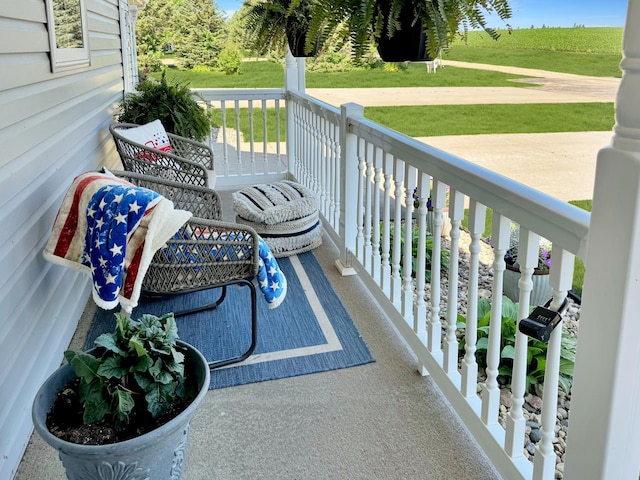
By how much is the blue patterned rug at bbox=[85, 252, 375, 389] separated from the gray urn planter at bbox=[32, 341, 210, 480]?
0.77 m

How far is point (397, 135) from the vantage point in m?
2.43

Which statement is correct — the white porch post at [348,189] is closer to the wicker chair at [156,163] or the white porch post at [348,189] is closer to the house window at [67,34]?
the wicker chair at [156,163]

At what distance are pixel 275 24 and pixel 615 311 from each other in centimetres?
294

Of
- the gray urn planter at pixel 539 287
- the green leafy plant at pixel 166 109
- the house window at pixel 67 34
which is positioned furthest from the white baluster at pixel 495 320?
the green leafy plant at pixel 166 109

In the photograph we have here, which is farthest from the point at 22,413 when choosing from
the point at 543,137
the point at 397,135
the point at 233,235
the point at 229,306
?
the point at 543,137

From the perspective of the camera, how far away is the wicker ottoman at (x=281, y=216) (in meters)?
3.62

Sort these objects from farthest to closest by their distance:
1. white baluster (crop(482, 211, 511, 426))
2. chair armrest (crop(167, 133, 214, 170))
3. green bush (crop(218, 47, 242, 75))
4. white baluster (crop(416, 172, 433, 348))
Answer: green bush (crop(218, 47, 242, 75)) → chair armrest (crop(167, 133, 214, 170)) → white baluster (crop(416, 172, 433, 348)) → white baluster (crop(482, 211, 511, 426))

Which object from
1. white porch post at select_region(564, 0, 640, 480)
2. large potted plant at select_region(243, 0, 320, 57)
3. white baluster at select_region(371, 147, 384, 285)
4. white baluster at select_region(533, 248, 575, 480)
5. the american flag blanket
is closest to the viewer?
white porch post at select_region(564, 0, 640, 480)

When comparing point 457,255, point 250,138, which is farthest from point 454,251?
point 250,138

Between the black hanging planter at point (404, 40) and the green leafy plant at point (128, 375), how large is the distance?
4.52 ft

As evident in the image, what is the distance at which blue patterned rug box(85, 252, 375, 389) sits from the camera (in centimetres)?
246

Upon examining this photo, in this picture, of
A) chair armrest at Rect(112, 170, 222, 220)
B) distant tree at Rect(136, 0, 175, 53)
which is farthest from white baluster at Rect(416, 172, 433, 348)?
distant tree at Rect(136, 0, 175, 53)

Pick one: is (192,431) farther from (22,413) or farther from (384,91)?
(384,91)

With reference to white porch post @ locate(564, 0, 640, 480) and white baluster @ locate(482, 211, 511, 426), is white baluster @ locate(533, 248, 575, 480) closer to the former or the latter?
white porch post @ locate(564, 0, 640, 480)
